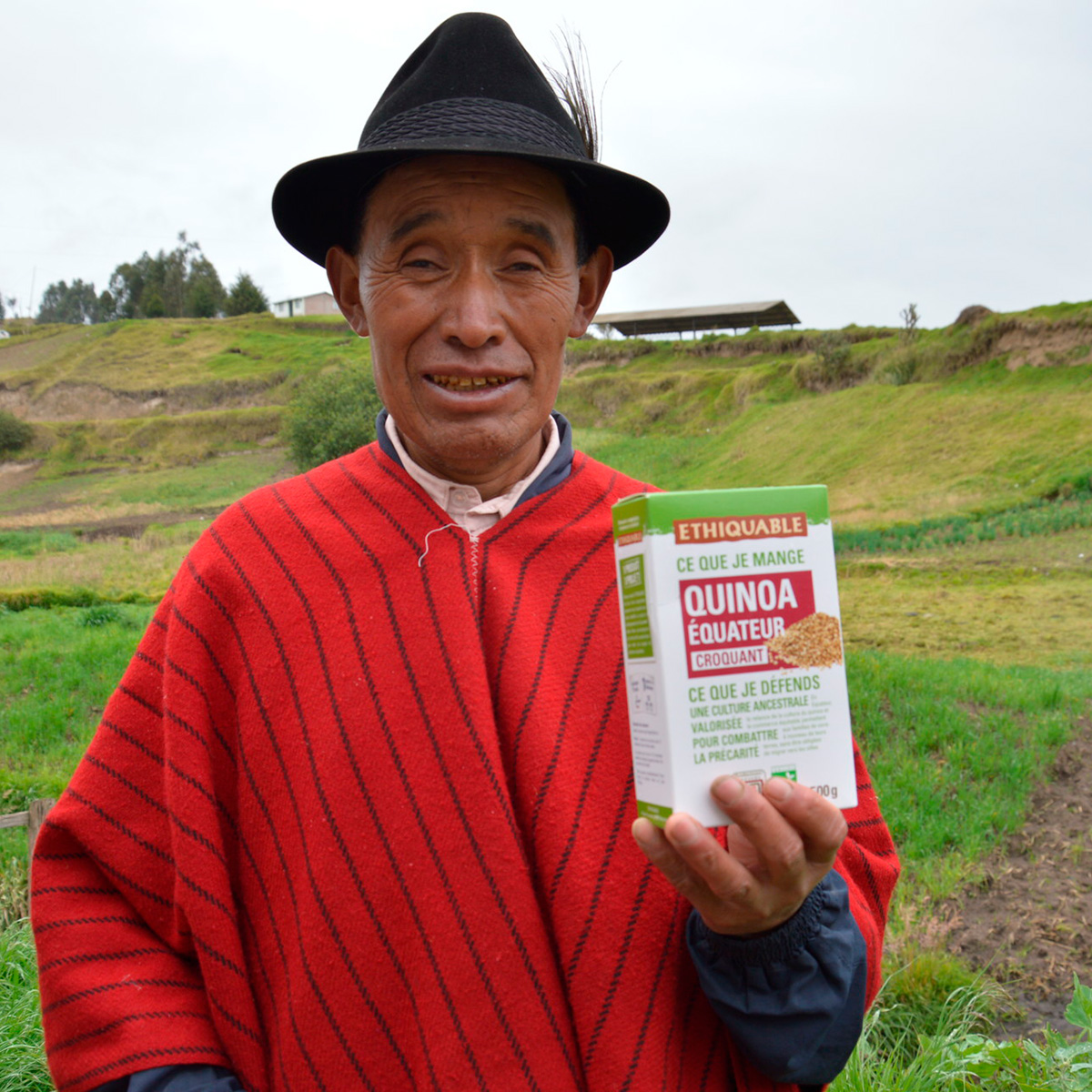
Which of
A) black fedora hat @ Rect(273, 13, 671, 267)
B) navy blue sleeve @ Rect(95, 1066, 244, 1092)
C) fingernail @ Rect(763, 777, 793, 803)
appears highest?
black fedora hat @ Rect(273, 13, 671, 267)

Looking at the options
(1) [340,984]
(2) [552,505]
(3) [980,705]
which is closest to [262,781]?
(1) [340,984]

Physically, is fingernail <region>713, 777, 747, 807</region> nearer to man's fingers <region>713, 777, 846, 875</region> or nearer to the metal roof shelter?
man's fingers <region>713, 777, 846, 875</region>

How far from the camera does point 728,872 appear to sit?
43.2 inches

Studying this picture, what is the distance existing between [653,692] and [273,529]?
0.89 metres

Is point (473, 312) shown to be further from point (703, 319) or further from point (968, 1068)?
point (703, 319)

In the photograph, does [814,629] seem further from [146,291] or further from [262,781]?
[146,291]

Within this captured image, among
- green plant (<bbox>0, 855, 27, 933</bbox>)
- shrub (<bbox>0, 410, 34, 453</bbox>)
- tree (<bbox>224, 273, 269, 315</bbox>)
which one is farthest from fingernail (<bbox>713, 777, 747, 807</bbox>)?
tree (<bbox>224, 273, 269, 315</bbox>)

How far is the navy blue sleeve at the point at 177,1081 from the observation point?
138 cm

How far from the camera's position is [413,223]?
1.58 metres

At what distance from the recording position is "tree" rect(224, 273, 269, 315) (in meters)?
91.2

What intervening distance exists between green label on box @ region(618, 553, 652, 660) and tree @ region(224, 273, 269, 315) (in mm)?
96049

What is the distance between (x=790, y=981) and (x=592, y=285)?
1339mm

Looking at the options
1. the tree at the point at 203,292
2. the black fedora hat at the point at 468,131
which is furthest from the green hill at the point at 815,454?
the tree at the point at 203,292

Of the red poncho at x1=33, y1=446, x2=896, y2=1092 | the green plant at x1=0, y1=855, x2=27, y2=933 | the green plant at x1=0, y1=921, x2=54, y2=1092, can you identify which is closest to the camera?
the red poncho at x1=33, y1=446, x2=896, y2=1092
